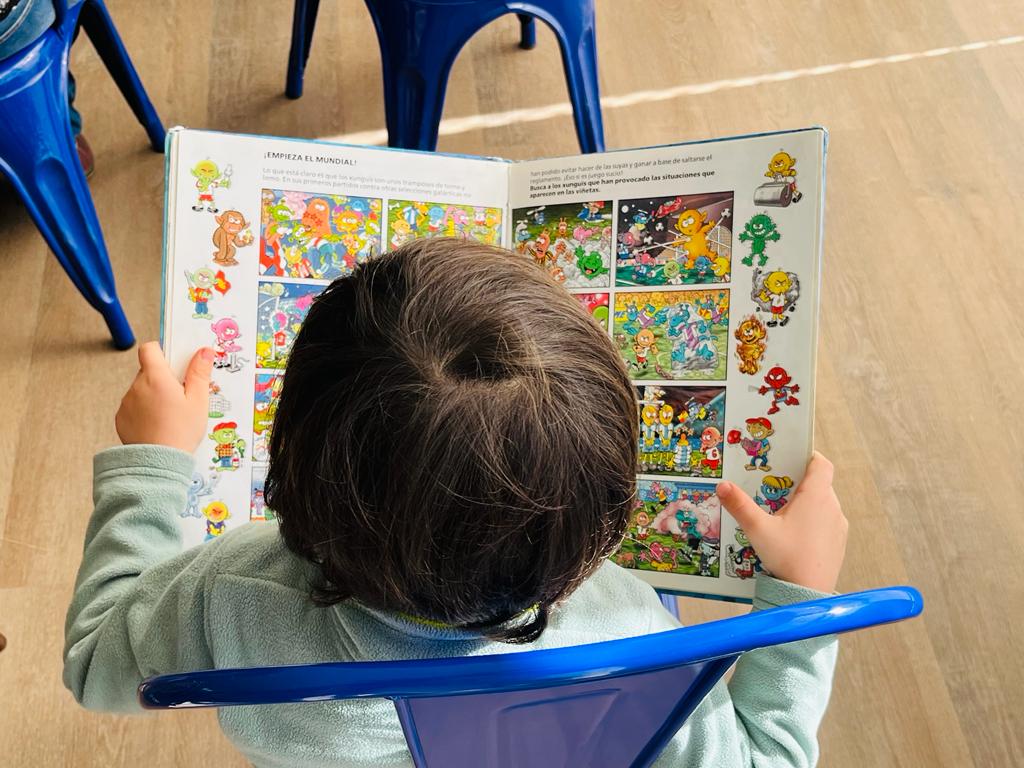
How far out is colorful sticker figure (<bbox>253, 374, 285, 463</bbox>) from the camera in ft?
2.37

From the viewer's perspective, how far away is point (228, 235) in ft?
2.40

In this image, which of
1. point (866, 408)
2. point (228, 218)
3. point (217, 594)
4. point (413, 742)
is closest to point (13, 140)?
point (228, 218)

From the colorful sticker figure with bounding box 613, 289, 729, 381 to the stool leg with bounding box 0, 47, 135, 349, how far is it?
0.73 meters

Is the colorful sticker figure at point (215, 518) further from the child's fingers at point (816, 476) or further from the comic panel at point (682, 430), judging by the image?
the child's fingers at point (816, 476)

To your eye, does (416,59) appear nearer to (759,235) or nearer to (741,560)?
(759,235)

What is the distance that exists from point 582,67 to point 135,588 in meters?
0.79

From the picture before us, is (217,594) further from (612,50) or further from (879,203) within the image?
(612,50)

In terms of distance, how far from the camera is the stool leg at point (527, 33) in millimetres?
1632

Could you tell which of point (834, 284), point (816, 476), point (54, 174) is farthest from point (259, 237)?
point (834, 284)

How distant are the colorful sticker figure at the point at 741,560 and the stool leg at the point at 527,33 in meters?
1.16

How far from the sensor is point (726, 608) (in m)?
1.19

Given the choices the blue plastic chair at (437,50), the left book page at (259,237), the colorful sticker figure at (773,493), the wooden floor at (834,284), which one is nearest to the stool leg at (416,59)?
the blue plastic chair at (437,50)

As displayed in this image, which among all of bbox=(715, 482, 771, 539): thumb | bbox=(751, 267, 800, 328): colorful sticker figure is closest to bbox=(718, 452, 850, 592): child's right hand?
bbox=(715, 482, 771, 539): thumb

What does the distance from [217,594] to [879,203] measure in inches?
49.3
